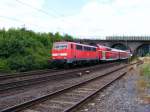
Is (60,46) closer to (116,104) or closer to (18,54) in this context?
(18,54)

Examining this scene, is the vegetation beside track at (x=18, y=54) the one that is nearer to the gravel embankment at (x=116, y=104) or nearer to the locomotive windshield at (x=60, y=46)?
the locomotive windshield at (x=60, y=46)

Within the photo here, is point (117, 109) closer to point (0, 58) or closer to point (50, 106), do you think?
point (50, 106)

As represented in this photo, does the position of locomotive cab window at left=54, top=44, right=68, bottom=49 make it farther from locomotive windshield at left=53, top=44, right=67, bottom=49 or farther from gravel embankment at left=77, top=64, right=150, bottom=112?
gravel embankment at left=77, top=64, right=150, bottom=112

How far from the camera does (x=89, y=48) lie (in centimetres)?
3306

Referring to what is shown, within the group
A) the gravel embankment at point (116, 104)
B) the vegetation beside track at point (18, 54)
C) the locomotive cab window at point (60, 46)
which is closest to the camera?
the gravel embankment at point (116, 104)

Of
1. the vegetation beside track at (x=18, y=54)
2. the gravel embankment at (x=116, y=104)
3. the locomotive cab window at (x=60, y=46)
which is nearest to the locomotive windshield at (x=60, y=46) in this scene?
the locomotive cab window at (x=60, y=46)

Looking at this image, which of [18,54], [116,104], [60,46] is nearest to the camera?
[116,104]

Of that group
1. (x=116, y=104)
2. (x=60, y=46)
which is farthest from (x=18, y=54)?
(x=116, y=104)

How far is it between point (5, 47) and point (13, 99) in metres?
18.0

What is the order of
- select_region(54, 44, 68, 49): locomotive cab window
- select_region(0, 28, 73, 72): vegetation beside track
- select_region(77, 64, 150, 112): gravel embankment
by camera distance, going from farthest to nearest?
select_region(54, 44, 68, 49): locomotive cab window → select_region(0, 28, 73, 72): vegetation beside track → select_region(77, 64, 150, 112): gravel embankment

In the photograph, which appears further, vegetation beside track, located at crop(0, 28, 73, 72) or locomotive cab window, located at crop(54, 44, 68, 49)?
locomotive cab window, located at crop(54, 44, 68, 49)

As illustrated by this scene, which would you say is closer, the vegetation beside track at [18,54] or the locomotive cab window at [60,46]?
the vegetation beside track at [18,54]

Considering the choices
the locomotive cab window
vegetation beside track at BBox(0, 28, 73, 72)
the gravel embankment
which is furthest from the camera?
the locomotive cab window

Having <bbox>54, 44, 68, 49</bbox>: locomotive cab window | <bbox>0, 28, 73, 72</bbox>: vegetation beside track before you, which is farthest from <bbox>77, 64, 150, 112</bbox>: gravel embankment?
<bbox>54, 44, 68, 49</bbox>: locomotive cab window
